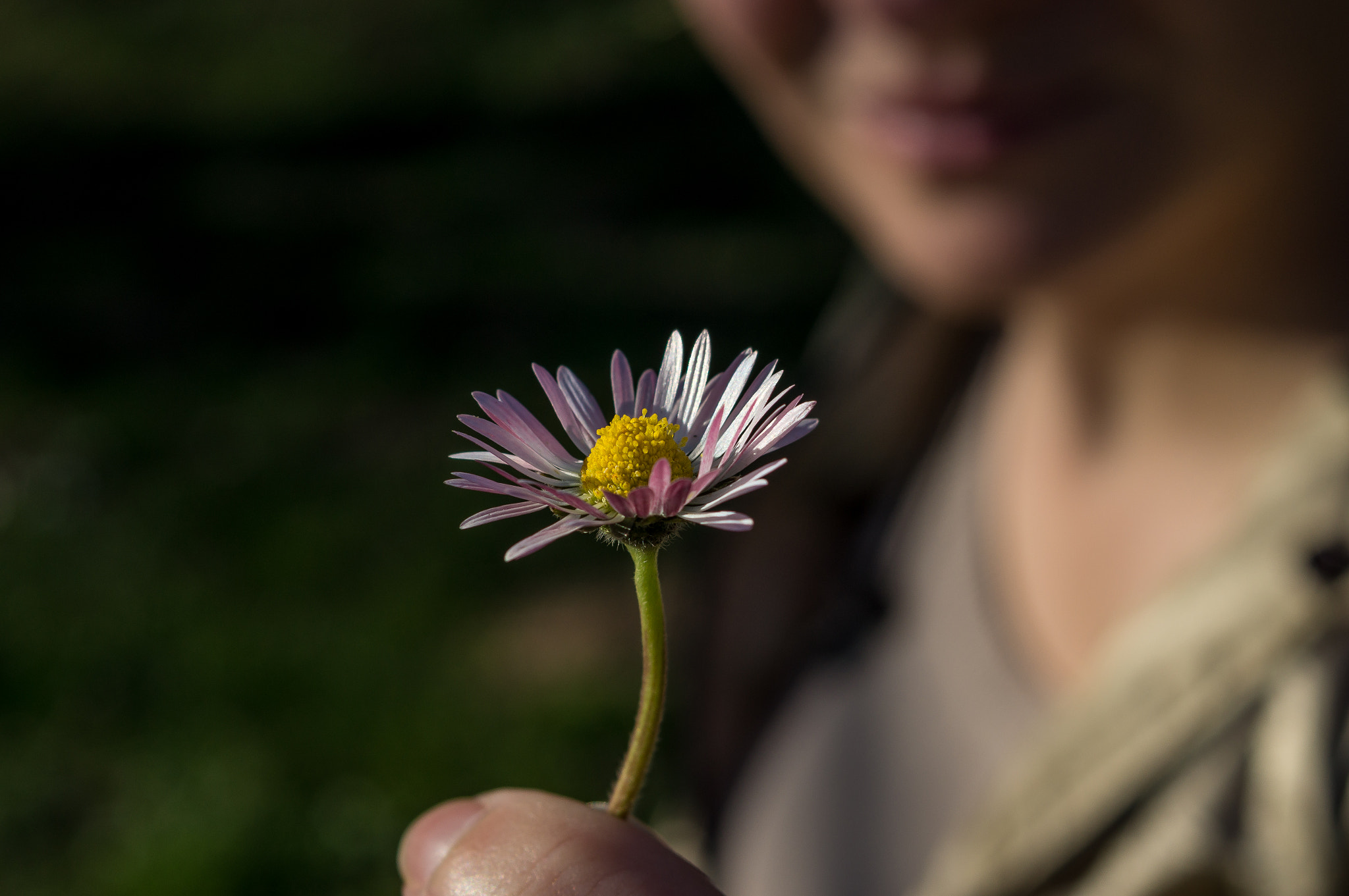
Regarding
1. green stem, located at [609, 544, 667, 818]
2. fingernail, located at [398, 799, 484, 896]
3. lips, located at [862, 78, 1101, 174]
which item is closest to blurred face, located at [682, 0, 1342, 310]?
lips, located at [862, 78, 1101, 174]

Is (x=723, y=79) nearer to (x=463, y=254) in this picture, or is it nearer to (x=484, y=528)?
(x=463, y=254)

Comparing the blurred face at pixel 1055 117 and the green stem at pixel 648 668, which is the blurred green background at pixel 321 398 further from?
the green stem at pixel 648 668

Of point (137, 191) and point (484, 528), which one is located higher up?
point (137, 191)


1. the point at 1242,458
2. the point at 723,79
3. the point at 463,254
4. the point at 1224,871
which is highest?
the point at 723,79

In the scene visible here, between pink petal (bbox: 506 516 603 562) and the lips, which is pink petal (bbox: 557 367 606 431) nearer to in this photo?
pink petal (bbox: 506 516 603 562)

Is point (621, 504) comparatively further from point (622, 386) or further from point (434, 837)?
point (434, 837)

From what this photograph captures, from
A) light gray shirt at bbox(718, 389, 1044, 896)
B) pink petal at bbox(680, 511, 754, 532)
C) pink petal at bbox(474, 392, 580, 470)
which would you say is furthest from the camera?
light gray shirt at bbox(718, 389, 1044, 896)

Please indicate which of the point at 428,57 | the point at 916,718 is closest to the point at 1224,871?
the point at 916,718
